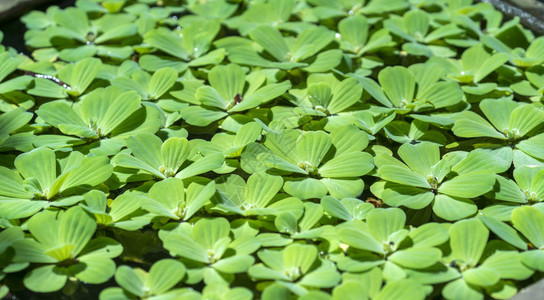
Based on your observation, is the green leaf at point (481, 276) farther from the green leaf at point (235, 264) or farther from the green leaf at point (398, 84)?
the green leaf at point (398, 84)

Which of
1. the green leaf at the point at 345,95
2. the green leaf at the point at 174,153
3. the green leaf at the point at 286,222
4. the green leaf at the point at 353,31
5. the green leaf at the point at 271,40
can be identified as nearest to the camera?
the green leaf at the point at 286,222

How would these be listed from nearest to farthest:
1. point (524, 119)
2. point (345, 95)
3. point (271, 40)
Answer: point (524, 119), point (345, 95), point (271, 40)

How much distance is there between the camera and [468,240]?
1.63 meters

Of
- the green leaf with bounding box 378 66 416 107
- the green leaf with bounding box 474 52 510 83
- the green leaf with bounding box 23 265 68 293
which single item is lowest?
the green leaf with bounding box 23 265 68 293

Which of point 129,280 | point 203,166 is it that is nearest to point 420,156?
point 203,166

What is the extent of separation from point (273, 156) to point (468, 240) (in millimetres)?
627

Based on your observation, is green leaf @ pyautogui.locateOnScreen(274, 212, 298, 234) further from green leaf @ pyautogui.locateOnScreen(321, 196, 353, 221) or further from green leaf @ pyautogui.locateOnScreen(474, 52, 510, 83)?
green leaf @ pyautogui.locateOnScreen(474, 52, 510, 83)

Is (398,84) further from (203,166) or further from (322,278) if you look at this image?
(322,278)

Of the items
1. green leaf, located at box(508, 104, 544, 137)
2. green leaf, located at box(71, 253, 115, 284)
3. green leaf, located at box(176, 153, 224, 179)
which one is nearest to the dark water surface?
green leaf, located at box(176, 153, 224, 179)

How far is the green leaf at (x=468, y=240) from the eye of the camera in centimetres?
160

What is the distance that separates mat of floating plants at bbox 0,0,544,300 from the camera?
5.14 feet

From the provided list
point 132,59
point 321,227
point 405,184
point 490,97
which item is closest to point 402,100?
point 490,97

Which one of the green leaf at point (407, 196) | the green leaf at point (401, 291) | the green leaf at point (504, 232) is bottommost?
the green leaf at point (401, 291)

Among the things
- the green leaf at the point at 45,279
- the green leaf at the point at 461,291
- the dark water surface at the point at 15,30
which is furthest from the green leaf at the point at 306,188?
the dark water surface at the point at 15,30
